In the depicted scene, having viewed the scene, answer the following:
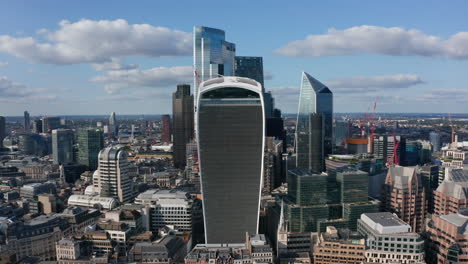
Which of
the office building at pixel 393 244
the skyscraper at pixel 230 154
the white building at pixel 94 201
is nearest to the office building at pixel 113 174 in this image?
the white building at pixel 94 201

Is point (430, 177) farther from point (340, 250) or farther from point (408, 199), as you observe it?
point (340, 250)

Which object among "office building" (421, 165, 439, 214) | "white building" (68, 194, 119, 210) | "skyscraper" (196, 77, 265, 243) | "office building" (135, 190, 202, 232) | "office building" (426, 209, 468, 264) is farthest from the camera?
"office building" (421, 165, 439, 214)

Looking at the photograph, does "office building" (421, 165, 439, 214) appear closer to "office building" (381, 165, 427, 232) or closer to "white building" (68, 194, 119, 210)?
"office building" (381, 165, 427, 232)

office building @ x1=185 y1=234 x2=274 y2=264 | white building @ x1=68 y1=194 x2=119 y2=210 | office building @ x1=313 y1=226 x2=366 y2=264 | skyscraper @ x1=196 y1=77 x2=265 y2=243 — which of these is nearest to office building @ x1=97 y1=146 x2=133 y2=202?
white building @ x1=68 y1=194 x2=119 y2=210

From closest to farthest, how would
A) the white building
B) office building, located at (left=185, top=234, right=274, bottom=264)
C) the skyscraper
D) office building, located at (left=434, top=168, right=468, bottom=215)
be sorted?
office building, located at (left=185, top=234, right=274, bottom=264) < the skyscraper < office building, located at (left=434, top=168, right=468, bottom=215) < the white building

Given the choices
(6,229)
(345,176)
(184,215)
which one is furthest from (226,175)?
(6,229)

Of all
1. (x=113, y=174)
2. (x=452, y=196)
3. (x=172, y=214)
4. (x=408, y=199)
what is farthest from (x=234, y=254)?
(x=113, y=174)

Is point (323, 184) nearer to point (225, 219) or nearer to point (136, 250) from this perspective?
point (225, 219)

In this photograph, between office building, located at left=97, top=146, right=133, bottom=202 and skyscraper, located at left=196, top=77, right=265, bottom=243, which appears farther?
office building, located at left=97, top=146, right=133, bottom=202
